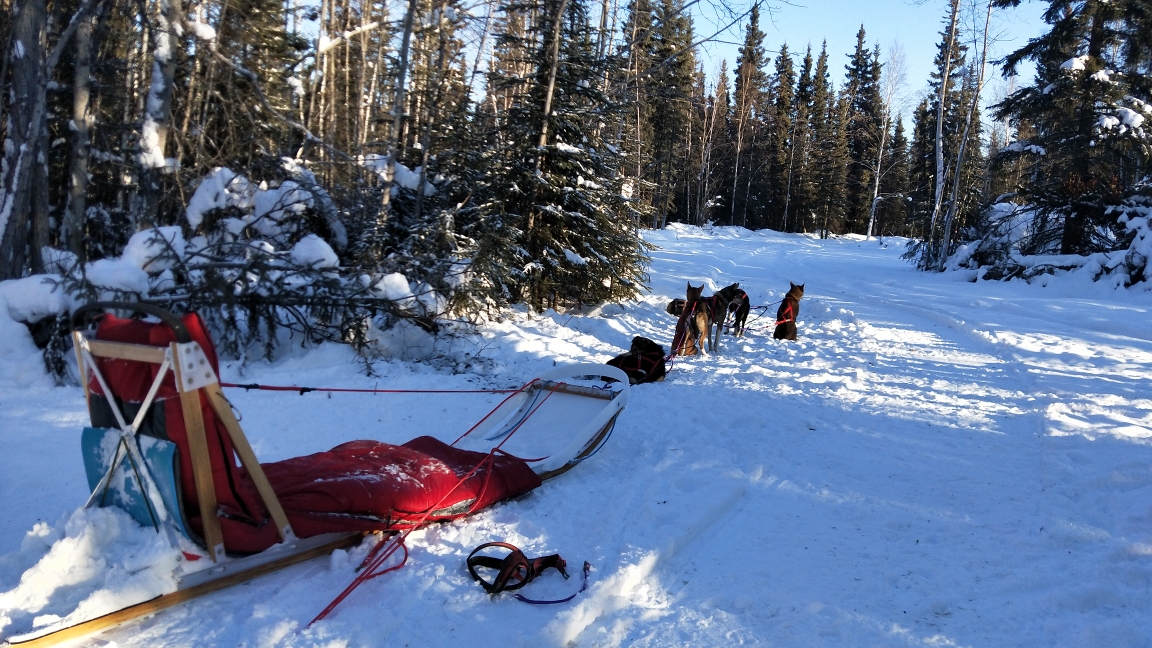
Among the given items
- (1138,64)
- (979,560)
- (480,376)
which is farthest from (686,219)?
(979,560)

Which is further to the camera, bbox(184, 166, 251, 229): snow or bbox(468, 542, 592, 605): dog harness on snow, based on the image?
bbox(184, 166, 251, 229): snow

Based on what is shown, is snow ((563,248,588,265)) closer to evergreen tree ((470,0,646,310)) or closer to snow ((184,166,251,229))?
evergreen tree ((470,0,646,310))

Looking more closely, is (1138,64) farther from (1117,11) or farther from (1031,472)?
(1031,472)

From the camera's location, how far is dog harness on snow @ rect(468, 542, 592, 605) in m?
3.07

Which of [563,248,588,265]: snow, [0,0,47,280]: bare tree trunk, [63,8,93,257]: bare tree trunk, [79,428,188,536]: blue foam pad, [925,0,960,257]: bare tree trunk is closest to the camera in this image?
[79,428,188,536]: blue foam pad

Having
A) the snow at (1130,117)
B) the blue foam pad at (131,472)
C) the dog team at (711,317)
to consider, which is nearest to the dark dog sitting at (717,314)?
the dog team at (711,317)

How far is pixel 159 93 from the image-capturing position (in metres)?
7.29

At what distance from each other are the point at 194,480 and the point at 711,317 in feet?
24.5

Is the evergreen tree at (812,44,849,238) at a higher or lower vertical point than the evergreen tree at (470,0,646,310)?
higher

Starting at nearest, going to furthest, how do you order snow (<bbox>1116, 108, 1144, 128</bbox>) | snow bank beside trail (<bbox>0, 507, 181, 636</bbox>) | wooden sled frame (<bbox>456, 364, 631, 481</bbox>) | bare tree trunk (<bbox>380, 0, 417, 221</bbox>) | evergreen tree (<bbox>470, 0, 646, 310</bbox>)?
snow bank beside trail (<bbox>0, 507, 181, 636</bbox>) < wooden sled frame (<bbox>456, 364, 631, 481</bbox>) < bare tree trunk (<bbox>380, 0, 417, 221</bbox>) < evergreen tree (<bbox>470, 0, 646, 310</bbox>) < snow (<bbox>1116, 108, 1144, 128</bbox>)

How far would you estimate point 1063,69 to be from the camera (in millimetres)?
17734

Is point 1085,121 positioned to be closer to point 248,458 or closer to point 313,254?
point 313,254

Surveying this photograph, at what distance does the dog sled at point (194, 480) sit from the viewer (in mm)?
2639

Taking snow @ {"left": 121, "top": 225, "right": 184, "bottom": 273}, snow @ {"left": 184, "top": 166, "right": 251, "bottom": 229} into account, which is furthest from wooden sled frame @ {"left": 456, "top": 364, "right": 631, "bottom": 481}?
snow @ {"left": 184, "top": 166, "right": 251, "bottom": 229}
